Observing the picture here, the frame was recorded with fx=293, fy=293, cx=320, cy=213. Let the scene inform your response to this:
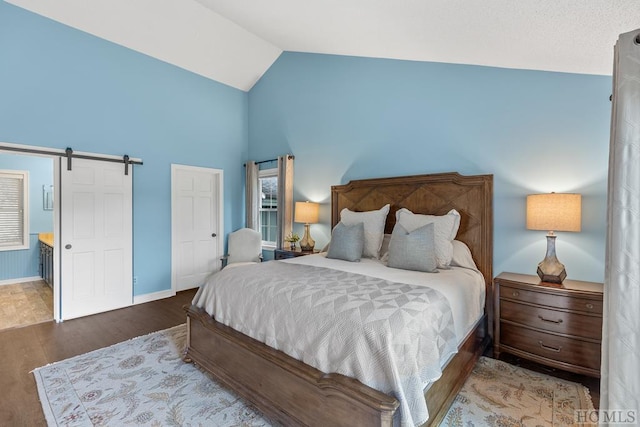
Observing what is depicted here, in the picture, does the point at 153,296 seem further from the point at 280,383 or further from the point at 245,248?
the point at 280,383

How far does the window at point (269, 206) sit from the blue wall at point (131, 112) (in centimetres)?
46

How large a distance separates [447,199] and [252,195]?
3.37 meters

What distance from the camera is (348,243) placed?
10.1 ft

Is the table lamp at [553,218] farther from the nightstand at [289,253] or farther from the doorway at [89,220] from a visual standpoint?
the doorway at [89,220]

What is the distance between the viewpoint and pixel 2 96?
315 centimetres

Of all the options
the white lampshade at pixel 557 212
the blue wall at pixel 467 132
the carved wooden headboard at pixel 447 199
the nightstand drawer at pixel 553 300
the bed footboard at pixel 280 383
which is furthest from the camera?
the carved wooden headboard at pixel 447 199

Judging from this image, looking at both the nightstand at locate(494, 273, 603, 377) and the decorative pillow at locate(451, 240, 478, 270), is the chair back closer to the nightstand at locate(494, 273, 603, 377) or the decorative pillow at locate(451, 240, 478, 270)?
the decorative pillow at locate(451, 240, 478, 270)

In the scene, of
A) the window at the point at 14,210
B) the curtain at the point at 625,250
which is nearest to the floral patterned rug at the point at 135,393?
the curtain at the point at 625,250

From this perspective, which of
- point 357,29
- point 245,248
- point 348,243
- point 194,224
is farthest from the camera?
point 194,224

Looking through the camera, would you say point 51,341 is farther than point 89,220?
No

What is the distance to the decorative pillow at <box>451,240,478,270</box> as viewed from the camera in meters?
2.85

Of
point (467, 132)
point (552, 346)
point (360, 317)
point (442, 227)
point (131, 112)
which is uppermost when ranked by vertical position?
point (131, 112)

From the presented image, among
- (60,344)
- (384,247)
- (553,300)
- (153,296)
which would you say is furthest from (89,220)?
(553,300)

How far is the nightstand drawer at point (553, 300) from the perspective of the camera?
2141 millimetres
